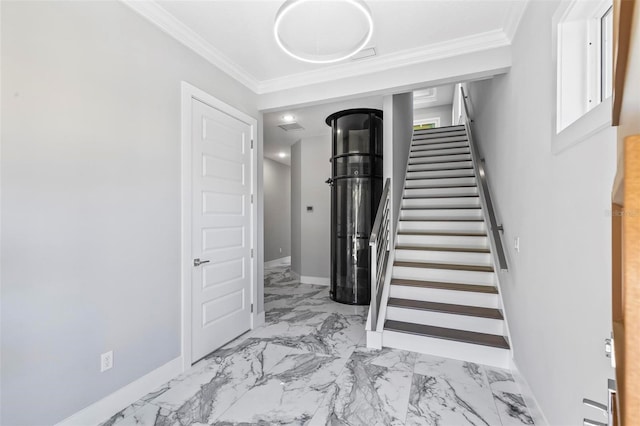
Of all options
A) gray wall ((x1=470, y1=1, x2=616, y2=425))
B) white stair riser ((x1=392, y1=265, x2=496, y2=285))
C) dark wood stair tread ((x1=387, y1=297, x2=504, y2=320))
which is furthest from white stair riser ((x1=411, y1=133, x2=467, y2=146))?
dark wood stair tread ((x1=387, y1=297, x2=504, y2=320))

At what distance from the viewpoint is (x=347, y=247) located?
4645 millimetres

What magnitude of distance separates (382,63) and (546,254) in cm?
218

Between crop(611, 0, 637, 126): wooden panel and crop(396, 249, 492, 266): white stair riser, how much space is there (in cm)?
355

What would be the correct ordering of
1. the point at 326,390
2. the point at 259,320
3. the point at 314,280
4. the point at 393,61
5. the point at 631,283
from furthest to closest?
1. the point at 314,280
2. the point at 259,320
3. the point at 393,61
4. the point at 326,390
5. the point at 631,283

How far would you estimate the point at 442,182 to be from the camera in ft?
16.0

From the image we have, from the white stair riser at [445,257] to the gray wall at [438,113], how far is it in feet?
17.9

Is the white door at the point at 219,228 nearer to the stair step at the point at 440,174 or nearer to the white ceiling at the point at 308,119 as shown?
the white ceiling at the point at 308,119

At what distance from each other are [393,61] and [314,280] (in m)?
4.07

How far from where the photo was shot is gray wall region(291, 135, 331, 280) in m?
5.88

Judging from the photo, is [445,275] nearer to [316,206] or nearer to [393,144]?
[393,144]

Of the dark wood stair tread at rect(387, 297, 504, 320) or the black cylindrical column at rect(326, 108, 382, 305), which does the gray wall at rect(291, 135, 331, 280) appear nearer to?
the black cylindrical column at rect(326, 108, 382, 305)

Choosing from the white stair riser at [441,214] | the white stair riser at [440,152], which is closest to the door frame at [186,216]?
the white stair riser at [441,214]

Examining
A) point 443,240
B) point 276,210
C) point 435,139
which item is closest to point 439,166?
point 435,139

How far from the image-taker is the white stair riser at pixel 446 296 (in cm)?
306
